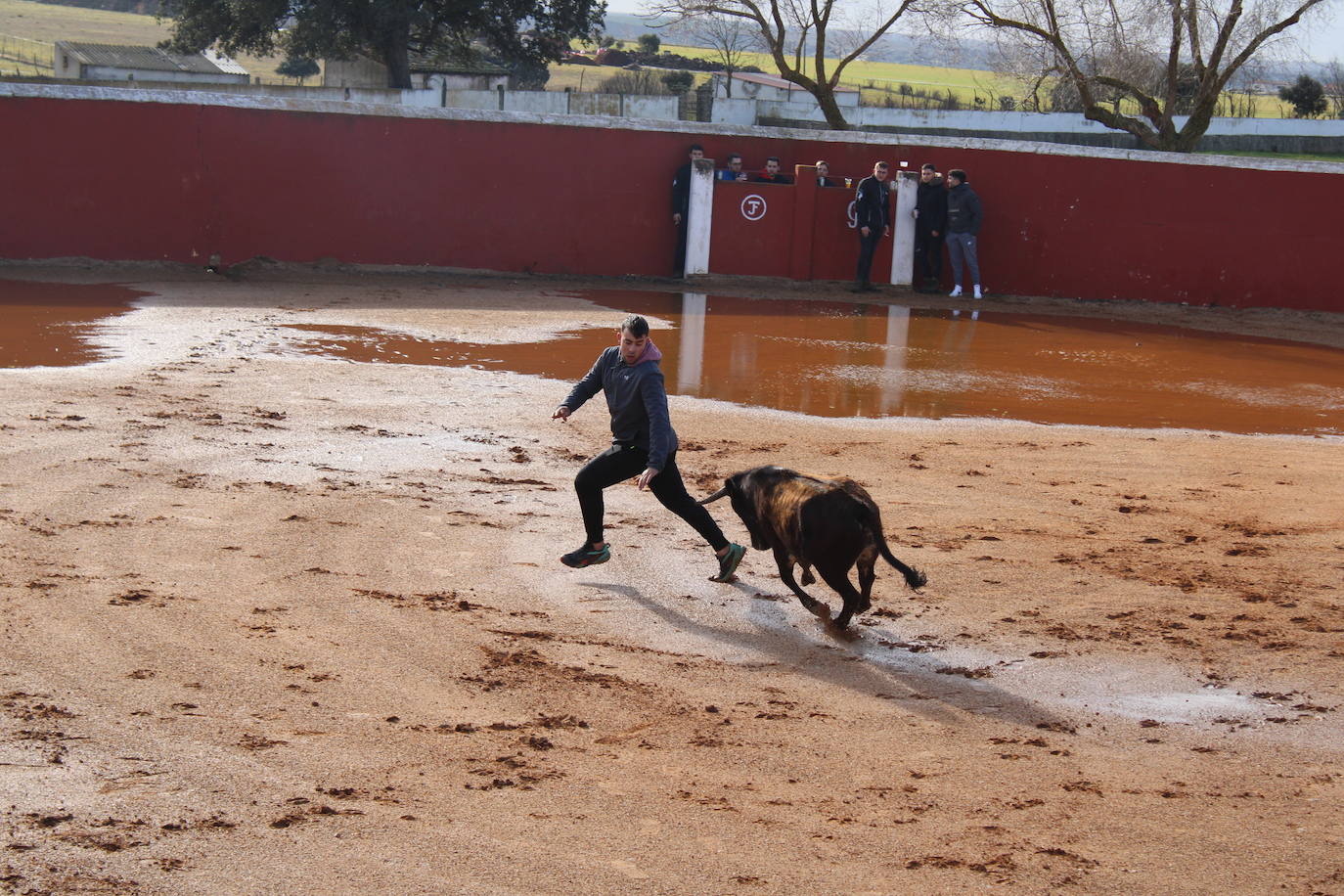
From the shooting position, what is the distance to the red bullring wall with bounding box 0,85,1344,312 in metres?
18.3

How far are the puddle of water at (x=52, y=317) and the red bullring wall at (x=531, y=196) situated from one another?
2.08m

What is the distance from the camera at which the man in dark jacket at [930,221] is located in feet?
62.0

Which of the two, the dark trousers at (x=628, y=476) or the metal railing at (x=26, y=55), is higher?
the metal railing at (x=26, y=55)

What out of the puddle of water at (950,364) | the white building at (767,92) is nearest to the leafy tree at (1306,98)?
the white building at (767,92)

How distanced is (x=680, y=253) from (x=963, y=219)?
4.01 metres

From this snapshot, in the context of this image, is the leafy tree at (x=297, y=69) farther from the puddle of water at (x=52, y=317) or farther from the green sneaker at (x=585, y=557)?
the green sneaker at (x=585, y=557)

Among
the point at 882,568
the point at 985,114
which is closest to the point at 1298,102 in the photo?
the point at 985,114

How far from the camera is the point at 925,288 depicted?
19562mm

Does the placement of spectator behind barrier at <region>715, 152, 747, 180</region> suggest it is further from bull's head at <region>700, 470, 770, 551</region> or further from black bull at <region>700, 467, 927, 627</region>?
black bull at <region>700, 467, 927, 627</region>

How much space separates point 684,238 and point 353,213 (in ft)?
15.3

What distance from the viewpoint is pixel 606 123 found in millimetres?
19531

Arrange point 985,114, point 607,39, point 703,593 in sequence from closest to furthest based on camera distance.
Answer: point 703,593 < point 985,114 < point 607,39

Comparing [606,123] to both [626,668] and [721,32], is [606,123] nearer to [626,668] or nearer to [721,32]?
[626,668]

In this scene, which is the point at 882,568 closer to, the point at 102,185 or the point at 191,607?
the point at 191,607
